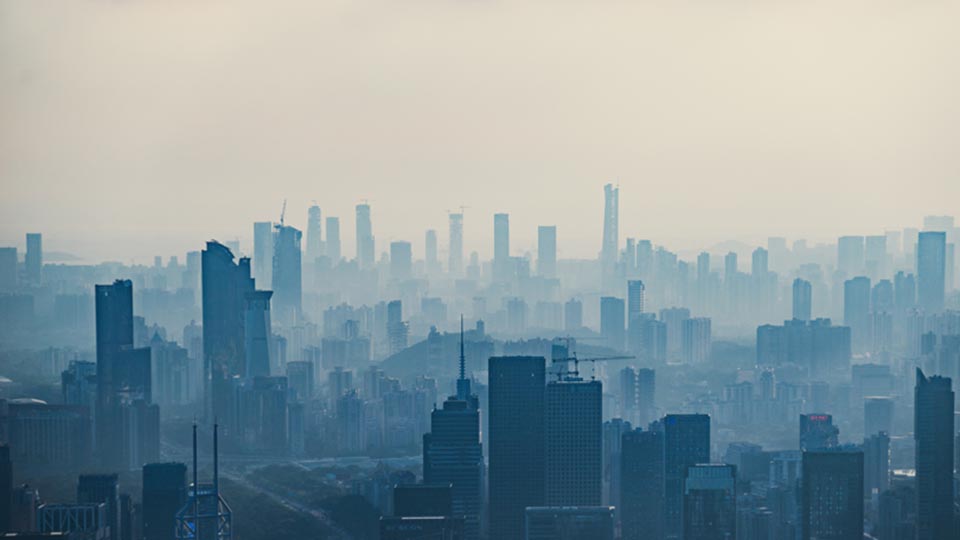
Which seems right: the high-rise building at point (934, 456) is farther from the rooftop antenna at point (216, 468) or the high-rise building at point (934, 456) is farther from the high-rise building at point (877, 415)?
the rooftop antenna at point (216, 468)

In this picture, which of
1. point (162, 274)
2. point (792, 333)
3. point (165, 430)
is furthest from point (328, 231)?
point (792, 333)

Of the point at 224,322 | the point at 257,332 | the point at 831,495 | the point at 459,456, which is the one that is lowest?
the point at 831,495

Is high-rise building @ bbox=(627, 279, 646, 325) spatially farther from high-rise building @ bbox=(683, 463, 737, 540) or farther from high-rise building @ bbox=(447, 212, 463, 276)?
high-rise building @ bbox=(683, 463, 737, 540)

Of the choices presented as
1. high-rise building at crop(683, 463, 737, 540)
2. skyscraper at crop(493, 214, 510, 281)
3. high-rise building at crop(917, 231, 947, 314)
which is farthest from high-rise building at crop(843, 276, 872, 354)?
high-rise building at crop(683, 463, 737, 540)

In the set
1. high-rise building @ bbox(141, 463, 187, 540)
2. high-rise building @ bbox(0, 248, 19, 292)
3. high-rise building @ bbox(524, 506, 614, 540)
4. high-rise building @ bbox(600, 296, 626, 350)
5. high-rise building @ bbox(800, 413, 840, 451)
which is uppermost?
high-rise building @ bbox(0, 248, 19, 292)

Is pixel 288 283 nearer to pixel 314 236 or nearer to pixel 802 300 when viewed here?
pixel 314 236

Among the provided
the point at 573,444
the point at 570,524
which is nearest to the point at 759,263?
the point at 573,444
